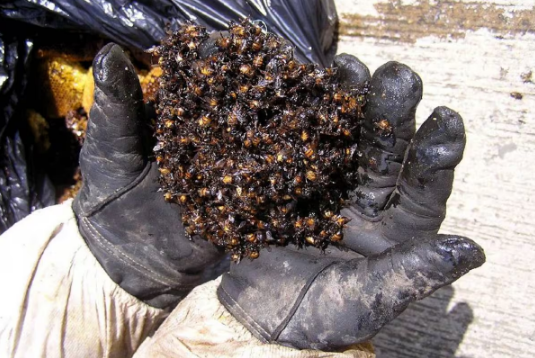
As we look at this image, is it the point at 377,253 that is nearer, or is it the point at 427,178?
the point at 427,178

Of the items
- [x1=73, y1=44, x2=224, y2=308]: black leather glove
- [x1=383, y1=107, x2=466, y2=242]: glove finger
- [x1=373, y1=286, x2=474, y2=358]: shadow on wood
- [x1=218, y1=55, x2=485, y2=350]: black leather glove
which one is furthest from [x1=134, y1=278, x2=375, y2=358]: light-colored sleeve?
[x1=373, y1=286, x2=474, y2=358]: shadow on wood

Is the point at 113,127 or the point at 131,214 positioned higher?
the point at 113,127

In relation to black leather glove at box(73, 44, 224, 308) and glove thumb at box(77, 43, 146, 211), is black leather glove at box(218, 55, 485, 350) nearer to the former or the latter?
black leather glove at box(73, 44, 224, 308)

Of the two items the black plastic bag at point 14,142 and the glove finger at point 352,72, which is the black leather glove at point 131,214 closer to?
the glove finger at point 352,72

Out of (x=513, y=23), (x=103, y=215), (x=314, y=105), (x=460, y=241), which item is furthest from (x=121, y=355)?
(x=513, y=23)

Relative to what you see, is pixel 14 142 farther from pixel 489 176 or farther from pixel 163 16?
pixel 489 176

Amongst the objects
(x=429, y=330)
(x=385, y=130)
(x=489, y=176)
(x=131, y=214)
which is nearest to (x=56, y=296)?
(x=131, y=214)
